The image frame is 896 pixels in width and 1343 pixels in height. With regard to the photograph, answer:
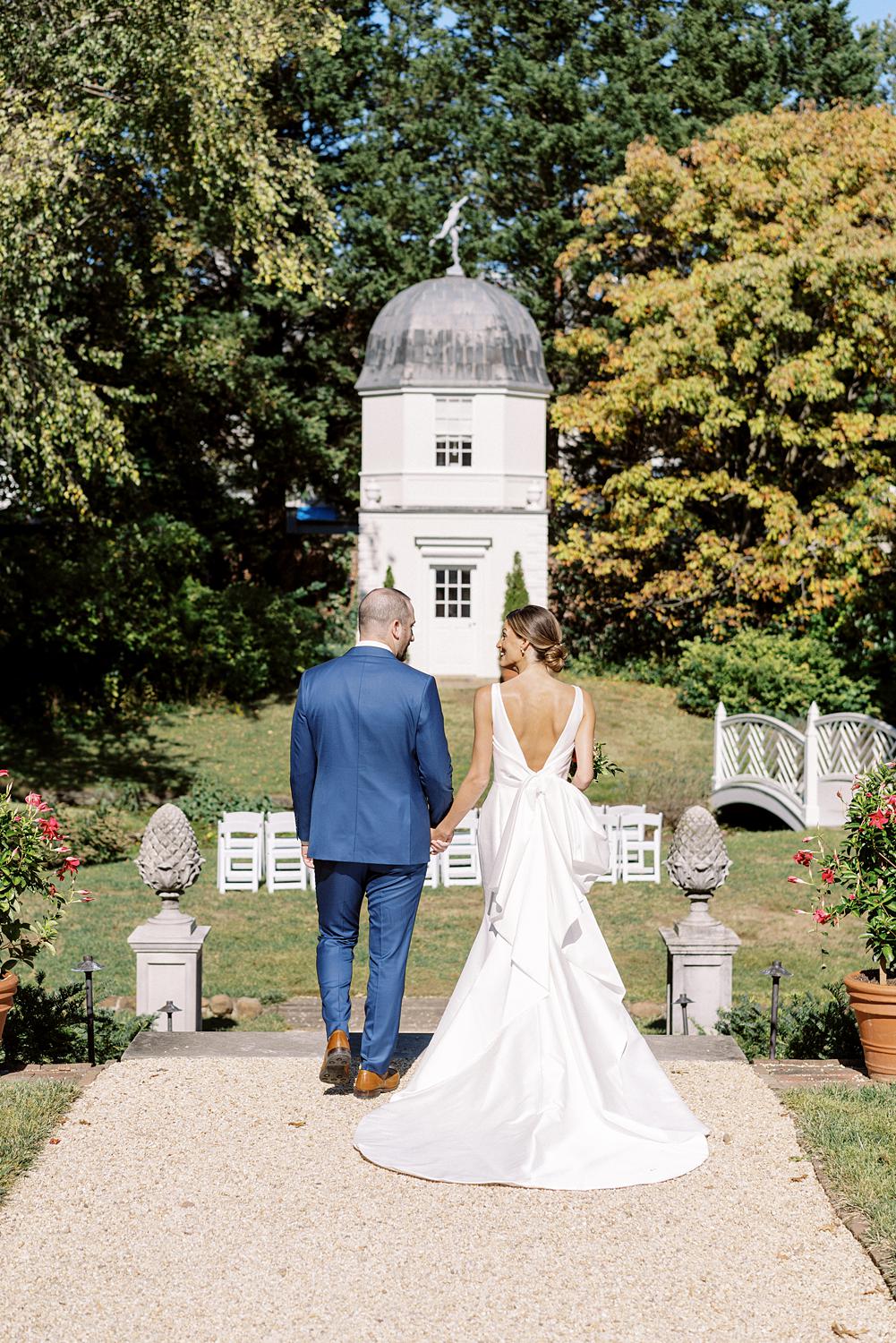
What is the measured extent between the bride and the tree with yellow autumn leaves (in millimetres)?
20034

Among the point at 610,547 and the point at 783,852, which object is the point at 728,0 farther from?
the point at 783,852

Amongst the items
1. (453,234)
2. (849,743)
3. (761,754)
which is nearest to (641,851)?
(849,743)

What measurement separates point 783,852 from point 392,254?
17469 millimetres

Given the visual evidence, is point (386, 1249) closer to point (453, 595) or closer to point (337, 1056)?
point (337, 1056)

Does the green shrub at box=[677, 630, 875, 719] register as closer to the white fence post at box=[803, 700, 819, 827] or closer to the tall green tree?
the white fence post at box=[803, 700, 819, 827]

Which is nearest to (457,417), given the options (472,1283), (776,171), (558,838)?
(776,171)

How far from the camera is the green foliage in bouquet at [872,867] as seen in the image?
6.88m

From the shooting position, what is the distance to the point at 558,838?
6293mm

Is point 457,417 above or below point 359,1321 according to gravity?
above

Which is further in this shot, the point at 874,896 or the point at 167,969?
the point at 167,969

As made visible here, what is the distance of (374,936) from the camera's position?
6371 mm

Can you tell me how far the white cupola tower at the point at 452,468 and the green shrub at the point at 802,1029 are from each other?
68.5 ft

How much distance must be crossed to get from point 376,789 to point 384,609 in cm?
73

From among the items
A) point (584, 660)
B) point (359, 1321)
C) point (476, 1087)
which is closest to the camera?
point (359, 1321)
